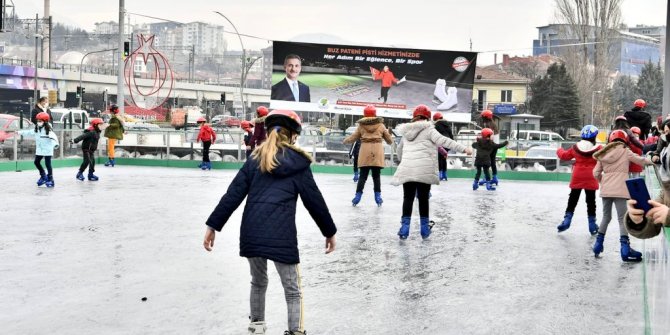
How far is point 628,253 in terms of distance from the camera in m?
9.28

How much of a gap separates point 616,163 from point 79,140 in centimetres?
1312

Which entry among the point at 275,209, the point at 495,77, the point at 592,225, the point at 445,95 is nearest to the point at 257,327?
the point at 275,209

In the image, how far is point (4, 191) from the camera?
16.5 meters

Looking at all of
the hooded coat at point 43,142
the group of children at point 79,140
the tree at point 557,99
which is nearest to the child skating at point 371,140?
the group of children at point 79,140

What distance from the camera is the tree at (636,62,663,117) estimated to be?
82.3m

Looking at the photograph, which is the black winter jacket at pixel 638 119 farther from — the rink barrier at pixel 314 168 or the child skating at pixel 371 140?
the rink barrier at pixel 314 168

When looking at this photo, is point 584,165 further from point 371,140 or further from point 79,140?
point 79,140

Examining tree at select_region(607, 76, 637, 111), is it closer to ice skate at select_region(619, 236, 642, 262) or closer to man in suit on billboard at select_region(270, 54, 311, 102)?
man in suit on billboard at select_region(270, 54, 311, 102)

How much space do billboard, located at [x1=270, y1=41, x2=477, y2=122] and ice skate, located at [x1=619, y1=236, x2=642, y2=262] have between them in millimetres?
20335

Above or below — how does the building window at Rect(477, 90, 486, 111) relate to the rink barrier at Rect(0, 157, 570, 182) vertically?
above

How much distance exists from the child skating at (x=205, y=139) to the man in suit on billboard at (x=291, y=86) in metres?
4.61

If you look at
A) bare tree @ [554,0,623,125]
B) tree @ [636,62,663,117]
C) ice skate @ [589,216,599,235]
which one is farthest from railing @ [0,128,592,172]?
tree @ [636,62,663,117]

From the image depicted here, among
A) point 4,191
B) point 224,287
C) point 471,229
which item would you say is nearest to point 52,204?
point 4,191

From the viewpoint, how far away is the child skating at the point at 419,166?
1049cm
